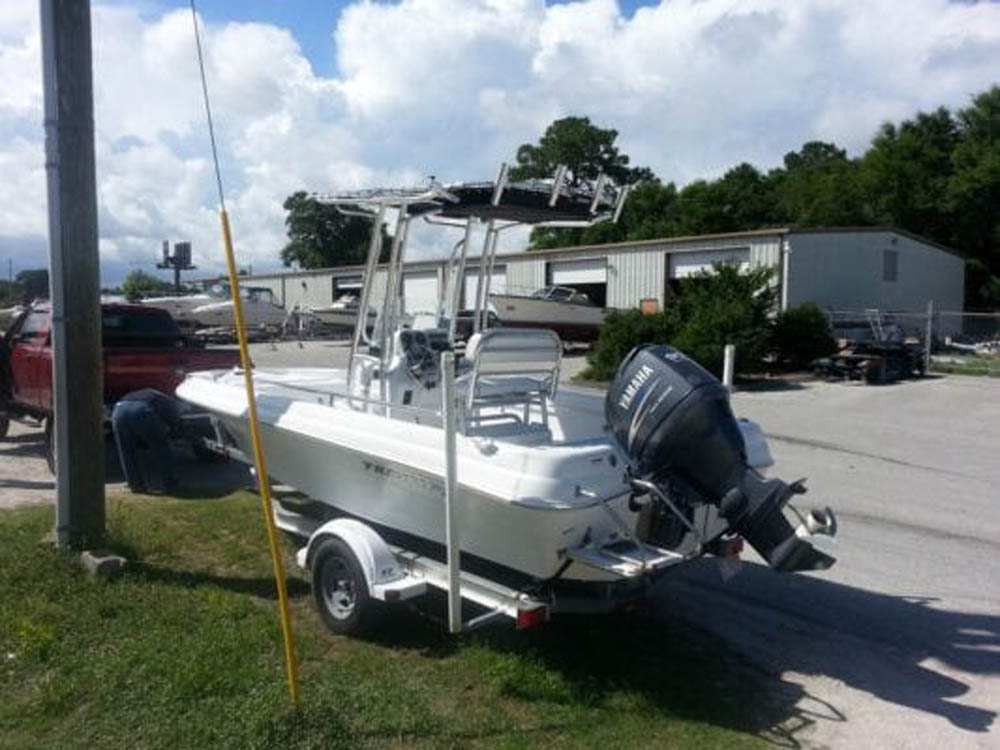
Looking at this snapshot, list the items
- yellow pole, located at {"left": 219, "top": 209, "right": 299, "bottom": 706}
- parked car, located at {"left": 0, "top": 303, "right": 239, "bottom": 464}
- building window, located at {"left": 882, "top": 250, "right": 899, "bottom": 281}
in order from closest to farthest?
yellow pole, located at {"left": 219, "top": 209, "right": 299, "bottom": 706} → parked car, located at {"left": 0, "top": 303, "right": 239, "bottom": 464} → building window, located at {"left": 882, "top": 250, "right": 899, "bottom": 281}

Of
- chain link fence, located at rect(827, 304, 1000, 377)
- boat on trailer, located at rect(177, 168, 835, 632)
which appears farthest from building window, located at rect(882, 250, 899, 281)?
boat on trailer, located at rect(177, 168, 835, 632)

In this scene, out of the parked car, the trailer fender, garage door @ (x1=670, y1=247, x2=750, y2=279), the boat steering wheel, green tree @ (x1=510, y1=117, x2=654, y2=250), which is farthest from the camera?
green tree @ (x1=510, y1=117, x2=654, y2=250)

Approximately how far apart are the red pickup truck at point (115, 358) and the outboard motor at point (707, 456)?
6.79m

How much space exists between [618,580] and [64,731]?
2.57 metres

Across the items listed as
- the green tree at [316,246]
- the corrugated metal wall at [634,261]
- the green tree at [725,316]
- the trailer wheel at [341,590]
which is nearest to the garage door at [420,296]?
the trailer wheel at [341,590]

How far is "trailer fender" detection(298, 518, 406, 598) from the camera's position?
5.05 meters

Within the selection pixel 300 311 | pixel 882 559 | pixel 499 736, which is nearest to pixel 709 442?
pixel 499 736

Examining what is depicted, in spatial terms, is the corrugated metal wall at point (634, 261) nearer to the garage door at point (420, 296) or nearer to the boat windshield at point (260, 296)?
the boat windshield at point (260, 296)

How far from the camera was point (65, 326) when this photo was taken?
19.8 ft

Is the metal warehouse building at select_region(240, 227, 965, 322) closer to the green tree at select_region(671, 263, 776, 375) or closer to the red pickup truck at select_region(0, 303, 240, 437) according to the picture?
the green tree at select_region(671, 263, 776, 375)

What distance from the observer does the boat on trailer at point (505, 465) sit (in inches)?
178

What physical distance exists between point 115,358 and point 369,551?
240 inches

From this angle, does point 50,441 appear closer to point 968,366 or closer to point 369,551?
point 369,551

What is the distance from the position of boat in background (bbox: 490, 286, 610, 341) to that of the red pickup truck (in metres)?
18.4
